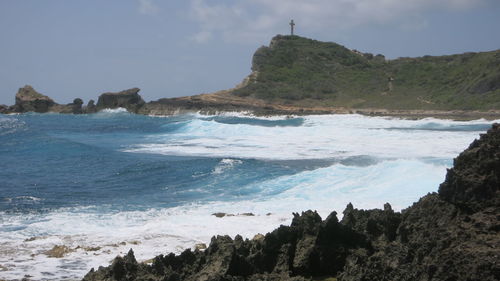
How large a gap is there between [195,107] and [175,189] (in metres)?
57.3

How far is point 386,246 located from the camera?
5746 mm

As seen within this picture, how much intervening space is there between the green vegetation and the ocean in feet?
99.8

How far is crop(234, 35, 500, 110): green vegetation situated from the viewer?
199 ft

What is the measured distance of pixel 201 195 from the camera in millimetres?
16219

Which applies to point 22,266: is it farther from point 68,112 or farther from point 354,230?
point 68,112

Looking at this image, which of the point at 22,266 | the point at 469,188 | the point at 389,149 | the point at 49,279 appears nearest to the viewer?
the point at 469,188

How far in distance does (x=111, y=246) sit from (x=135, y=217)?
3125mm

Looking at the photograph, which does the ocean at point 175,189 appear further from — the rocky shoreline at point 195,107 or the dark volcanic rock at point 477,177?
the rocky shoreline at point 195,107

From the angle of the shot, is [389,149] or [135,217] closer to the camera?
[135,217]

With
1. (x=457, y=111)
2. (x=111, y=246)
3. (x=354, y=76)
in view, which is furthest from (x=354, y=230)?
(x=354, y=76)

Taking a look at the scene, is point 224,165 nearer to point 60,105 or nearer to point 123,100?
point 123,100

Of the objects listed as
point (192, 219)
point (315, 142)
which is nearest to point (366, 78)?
point (315, 142)

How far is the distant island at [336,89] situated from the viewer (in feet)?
197

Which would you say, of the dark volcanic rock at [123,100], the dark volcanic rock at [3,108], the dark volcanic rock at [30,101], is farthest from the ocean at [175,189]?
the dark volcanic rock at [3,108]
